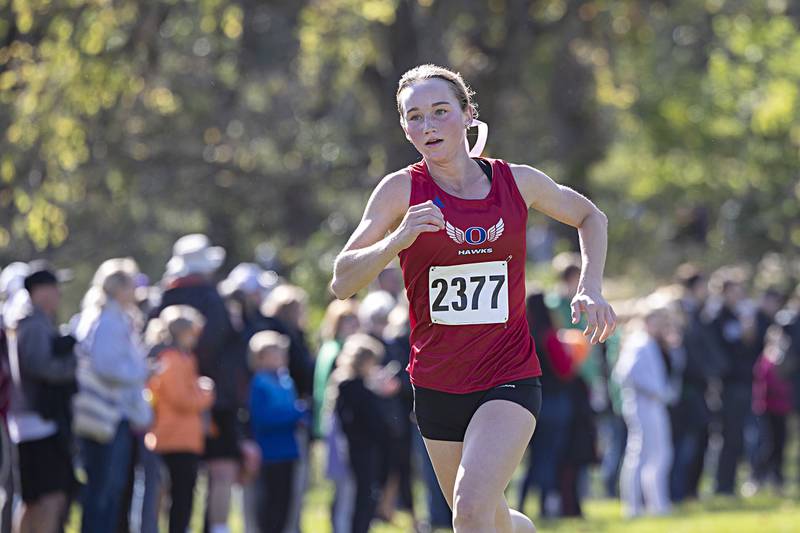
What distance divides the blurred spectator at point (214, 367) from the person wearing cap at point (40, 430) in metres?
1.58

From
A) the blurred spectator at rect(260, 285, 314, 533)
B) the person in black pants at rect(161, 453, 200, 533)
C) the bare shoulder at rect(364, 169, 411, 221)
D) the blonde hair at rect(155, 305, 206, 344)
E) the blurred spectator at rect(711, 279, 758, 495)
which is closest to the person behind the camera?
the bare shoulder at rect(364, 169, 411, 221)

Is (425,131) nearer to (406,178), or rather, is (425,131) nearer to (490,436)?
(406,178)

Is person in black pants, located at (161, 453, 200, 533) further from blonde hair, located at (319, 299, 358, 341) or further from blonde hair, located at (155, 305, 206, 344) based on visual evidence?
blonde hair, located at (319, 299, 358, 341)

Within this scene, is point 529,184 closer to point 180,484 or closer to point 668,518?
point 180,484

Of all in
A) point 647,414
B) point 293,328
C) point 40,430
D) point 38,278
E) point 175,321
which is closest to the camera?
point 40,430

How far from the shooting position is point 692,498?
17.5 metres

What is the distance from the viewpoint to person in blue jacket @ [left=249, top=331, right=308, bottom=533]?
464 inches

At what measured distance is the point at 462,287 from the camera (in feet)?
22.9

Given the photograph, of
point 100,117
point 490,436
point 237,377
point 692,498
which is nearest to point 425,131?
point 490,436

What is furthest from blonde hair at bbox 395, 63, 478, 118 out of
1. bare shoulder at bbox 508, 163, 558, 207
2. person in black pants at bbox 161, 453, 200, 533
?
person in black pants at bbox 161, 453, 200, 533

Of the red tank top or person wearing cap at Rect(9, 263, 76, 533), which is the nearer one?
the red tank top

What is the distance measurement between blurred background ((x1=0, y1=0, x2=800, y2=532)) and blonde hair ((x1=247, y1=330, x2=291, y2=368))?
0.13ft

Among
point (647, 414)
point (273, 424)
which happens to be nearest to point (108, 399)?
point (273, 424)

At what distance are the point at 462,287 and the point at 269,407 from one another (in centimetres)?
507
